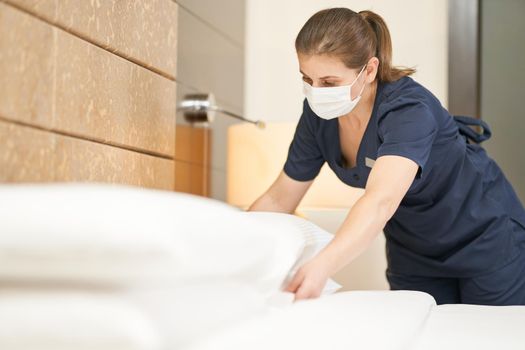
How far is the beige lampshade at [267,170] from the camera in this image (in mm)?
2854

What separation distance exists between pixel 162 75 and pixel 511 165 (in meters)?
2.04

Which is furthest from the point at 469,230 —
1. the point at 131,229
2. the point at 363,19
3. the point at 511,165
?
the point at 511,165

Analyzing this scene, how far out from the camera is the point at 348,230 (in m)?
1.32

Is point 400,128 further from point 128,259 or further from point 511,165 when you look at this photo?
point 511,165

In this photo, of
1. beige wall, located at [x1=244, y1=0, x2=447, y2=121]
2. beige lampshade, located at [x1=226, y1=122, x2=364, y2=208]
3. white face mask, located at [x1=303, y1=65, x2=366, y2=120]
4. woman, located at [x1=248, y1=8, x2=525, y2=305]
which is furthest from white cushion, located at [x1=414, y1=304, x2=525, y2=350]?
beige wall, located at [x1=244, y1=0, x2=447, y2=121]

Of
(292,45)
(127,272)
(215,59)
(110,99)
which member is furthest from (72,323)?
(292,45)

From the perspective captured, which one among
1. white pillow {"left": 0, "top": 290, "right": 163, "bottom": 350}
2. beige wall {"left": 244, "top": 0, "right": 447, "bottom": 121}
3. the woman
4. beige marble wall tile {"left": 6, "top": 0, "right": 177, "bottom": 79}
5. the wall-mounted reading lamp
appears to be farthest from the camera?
beige wall {"left": 244, "top": 0, "right": 447, "bottom": 121}

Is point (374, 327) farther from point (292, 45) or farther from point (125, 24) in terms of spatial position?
point (292, 45)

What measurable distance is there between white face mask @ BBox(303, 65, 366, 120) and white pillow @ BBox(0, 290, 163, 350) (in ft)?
Result: 3.71

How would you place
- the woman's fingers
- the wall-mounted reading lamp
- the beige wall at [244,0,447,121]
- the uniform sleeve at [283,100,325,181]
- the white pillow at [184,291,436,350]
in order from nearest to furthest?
the white pillow at [184,291,436,350]
the woman's fingers
the uniform sleeve at [283,100,325,181]
the wall-mounted reading lamp
the beige wall at [244,0,447,121]

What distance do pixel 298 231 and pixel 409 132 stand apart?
52 centimetres

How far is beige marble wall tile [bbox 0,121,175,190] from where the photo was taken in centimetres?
111

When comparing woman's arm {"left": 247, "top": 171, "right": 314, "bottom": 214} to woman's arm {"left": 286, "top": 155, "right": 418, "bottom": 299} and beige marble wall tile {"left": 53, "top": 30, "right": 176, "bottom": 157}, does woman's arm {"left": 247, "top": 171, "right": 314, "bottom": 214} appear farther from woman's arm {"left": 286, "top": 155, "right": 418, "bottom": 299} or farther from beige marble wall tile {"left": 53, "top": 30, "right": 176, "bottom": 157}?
woman's arm {"left": 286, "top": 155, "right": 418, "bottom": 299}

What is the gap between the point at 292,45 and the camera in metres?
3.52
